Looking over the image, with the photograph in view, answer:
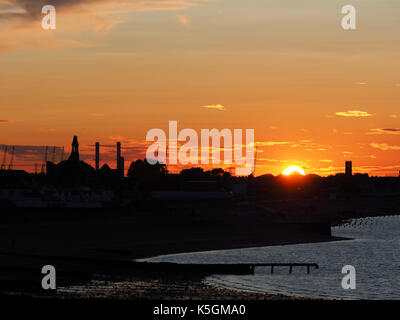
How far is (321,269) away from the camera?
8338cm

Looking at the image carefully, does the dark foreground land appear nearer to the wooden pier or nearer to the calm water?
the wooden pier

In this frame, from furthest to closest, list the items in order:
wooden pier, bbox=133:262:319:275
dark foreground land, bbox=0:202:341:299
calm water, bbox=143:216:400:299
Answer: wooden pier, bbox=133:262:319:275 < calm water, bbox=143:216:400:299 < dark foreground land, bbox=0:202:341:299

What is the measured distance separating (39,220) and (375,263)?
5057cm

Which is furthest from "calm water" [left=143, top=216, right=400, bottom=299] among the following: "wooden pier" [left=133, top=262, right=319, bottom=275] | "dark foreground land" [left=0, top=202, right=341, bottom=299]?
"dark foreground land" [left=0, top=202, right=341, bottom=299]

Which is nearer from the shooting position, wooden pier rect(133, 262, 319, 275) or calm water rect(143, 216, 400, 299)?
calm water rect(143, 216, 400, 299)

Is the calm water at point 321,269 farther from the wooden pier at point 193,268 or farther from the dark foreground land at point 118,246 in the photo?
the dark foreground land at point 118,246

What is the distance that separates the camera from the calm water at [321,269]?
213 ft

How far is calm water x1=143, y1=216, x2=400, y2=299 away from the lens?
64812 millimetres

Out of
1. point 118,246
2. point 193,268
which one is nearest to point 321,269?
point 193,268

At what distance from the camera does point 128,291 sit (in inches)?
2160

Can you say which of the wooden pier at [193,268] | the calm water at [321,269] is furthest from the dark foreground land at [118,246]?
the calm water at [321,269]

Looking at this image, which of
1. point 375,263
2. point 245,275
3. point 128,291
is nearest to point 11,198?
point 375,263

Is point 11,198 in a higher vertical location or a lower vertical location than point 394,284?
higher
